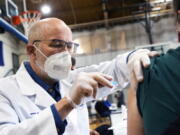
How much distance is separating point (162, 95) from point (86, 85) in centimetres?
28

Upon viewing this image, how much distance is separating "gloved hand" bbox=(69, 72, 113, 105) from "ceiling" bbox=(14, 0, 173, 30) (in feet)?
21.6

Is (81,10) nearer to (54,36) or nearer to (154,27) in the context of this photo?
(154,27)

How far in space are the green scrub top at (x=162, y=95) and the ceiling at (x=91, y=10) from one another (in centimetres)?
680

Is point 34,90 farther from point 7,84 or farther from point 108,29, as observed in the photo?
point 108,29

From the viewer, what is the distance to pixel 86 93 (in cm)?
74

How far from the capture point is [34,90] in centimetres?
128

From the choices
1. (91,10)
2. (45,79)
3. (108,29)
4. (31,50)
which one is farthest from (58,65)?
(108,29)

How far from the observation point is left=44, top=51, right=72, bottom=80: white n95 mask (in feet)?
4.50

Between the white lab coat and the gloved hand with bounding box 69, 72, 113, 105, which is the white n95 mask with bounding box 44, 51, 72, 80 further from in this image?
the gloved hand with bounding box 69, 72, 113, 105

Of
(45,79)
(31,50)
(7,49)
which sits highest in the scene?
(7,49)

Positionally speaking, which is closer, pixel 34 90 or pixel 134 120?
pixel 134 120

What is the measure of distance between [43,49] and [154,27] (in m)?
7.85

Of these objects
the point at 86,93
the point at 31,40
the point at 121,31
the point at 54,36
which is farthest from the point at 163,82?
the point at 121,31

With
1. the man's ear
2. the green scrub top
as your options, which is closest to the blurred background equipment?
the man's ear
